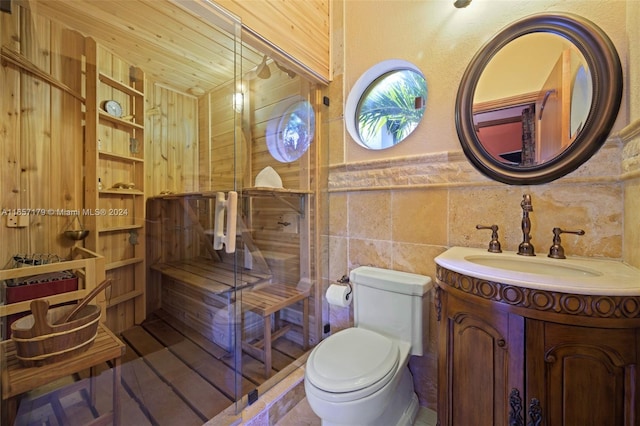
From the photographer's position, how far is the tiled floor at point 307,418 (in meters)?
1.36

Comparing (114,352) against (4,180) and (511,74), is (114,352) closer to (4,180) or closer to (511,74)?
(4,180)

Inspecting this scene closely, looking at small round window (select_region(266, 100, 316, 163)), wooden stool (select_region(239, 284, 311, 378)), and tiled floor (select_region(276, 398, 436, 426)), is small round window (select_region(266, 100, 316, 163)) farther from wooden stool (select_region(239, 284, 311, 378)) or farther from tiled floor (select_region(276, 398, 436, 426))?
tiled floor (select_region(276, 398, 436, 426))

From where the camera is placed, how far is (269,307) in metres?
1.69

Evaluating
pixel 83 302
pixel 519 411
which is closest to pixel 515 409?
pixel 519 411

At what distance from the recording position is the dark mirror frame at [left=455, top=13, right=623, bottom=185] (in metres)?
1.01

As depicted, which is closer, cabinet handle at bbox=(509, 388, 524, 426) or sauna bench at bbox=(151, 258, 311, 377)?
cabinet handle at bbox=(509, 388, 524, 426)

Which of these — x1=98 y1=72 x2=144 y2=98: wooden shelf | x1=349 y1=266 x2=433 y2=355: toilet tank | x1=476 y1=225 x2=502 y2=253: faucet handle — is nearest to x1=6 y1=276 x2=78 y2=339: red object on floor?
x1=98 y1=72 x2=144 y2=98: wooden shelf

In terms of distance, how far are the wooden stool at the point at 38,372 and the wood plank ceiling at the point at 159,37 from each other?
5.34ft

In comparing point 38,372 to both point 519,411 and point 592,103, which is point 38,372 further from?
point 592,103

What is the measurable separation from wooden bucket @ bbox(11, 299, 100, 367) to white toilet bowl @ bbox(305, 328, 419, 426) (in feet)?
3.43

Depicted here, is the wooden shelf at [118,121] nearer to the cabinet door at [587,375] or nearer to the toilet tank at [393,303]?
the toilet tank at [393,303]

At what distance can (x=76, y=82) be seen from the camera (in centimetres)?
145

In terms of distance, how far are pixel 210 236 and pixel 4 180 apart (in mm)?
1100

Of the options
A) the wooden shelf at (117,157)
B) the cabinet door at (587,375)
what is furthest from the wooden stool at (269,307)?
the cabinet door at (587,375)
